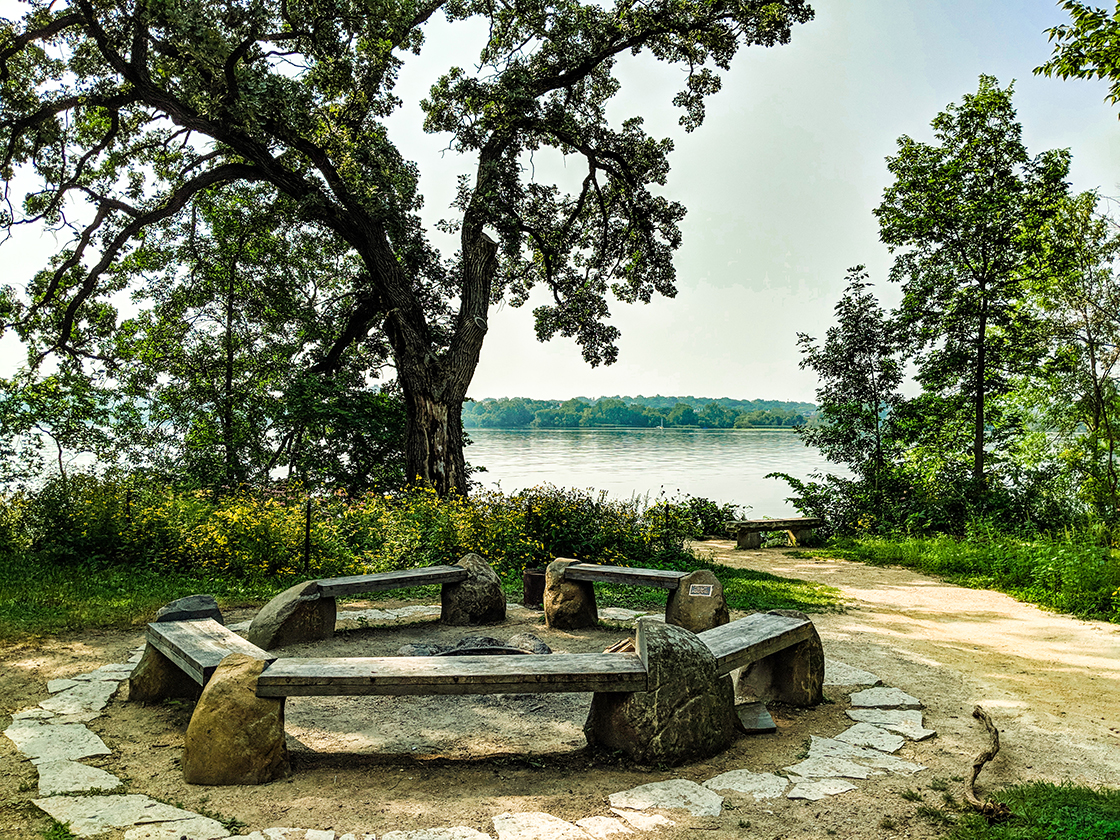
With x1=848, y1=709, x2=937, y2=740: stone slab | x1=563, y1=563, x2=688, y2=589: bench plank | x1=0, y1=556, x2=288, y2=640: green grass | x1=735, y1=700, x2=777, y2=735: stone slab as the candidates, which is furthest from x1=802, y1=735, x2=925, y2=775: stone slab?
x1=0, y1=556, x2=288, y2=640: green grass

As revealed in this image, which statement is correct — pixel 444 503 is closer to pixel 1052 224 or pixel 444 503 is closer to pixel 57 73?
pixel 57 73

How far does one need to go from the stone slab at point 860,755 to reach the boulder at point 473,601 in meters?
3.31

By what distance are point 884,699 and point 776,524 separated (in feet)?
31.2

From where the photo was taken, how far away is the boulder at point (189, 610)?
4151 millimetres

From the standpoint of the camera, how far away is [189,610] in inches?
166

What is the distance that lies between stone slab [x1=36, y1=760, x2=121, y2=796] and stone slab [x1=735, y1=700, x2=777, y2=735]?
10.0 ft

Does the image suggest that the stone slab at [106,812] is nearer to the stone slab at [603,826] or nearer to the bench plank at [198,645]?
the bench plank at [198,645]

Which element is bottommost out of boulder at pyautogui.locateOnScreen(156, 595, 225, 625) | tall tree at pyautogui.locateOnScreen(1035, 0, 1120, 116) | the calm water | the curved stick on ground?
the calm water

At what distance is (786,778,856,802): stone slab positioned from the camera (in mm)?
2836

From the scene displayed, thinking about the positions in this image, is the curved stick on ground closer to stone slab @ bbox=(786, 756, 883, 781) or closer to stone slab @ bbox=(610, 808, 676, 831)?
stone slab @ bbox=(786, 756, 883, 781)

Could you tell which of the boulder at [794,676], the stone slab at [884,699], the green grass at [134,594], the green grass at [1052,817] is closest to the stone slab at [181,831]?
the green grass at [1052,817]

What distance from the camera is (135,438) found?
1245 centimetres


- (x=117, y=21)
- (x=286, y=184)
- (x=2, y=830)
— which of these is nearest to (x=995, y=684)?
(x=2, y=830)

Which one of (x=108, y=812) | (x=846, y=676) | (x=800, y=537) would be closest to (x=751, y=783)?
(x=846, y=676)
